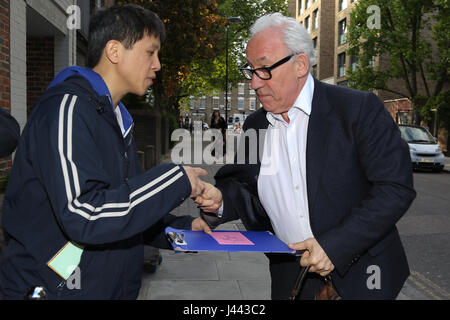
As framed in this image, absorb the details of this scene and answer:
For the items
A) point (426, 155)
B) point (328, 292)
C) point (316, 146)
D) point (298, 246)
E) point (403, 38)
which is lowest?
point (328, 292)

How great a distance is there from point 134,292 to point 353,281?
1.06 metres

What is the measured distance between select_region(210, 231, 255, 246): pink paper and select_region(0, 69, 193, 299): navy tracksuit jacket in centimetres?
38

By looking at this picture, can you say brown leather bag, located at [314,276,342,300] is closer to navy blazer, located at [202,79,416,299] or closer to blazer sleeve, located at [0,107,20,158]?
navy blazer, located at [202,79,416,299]

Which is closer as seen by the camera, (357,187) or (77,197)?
(77,197)

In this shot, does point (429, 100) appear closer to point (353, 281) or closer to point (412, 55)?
point (412, 55)

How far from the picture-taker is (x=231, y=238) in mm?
2010

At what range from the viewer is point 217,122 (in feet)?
70.5

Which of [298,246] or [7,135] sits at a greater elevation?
[7,135]

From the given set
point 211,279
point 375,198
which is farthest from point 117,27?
point 211,279

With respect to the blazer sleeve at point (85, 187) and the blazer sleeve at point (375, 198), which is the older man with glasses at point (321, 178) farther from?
the blazer sleeve at point (85, 187)

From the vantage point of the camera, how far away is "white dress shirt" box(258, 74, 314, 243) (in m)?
2.23

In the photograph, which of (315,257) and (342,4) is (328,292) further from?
(342,4)

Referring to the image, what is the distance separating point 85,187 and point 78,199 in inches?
1.8

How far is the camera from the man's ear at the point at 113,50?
6.27 feet
